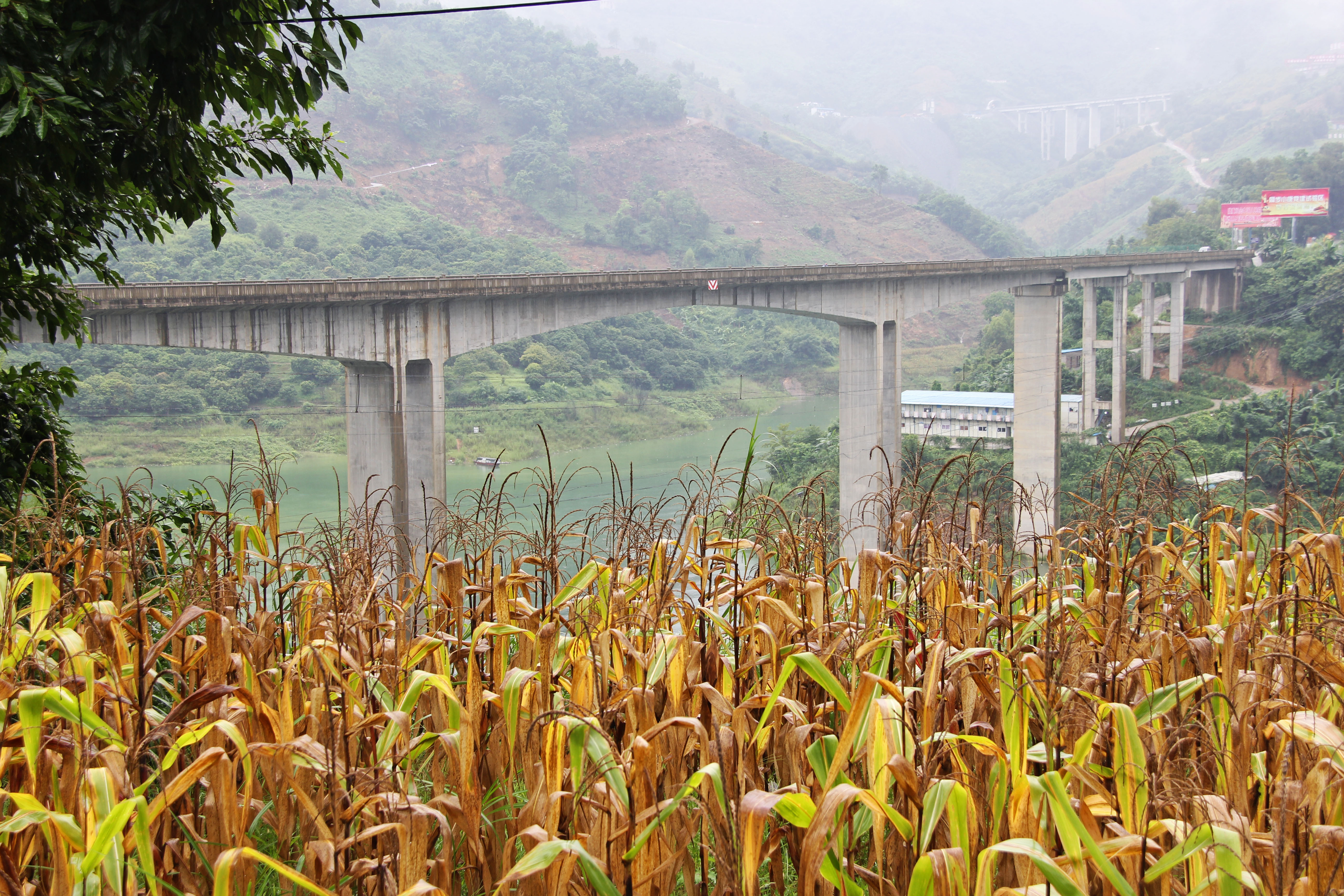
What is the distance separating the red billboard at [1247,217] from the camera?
194 feet

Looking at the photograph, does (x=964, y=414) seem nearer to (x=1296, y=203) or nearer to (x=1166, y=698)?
Answer: (x=1296, y=203)

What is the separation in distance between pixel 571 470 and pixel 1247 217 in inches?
1776

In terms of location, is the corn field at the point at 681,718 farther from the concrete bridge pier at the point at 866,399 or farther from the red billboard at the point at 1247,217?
the red billboard at the point at 1247,217

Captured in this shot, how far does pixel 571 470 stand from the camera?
1457 inches

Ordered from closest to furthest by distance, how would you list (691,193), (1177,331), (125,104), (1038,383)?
(125,104), (1038,383), (1177,331), (691,193)

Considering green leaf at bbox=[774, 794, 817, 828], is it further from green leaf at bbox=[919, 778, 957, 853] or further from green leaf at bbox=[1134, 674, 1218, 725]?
green leaf at bbox=[1134, 674, 1218, 725]

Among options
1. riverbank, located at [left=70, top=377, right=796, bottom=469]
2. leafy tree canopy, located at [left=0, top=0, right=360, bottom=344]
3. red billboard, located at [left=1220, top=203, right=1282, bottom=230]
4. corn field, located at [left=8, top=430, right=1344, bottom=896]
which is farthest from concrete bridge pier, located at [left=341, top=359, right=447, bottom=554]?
red billboard, located at [left=1220, top=203, right=1282, bottom=230]

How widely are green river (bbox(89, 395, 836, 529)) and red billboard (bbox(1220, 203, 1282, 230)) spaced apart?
27011mm

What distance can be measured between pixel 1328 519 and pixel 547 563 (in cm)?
362

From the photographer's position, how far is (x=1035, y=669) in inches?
118

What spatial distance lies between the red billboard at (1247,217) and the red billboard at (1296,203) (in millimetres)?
334

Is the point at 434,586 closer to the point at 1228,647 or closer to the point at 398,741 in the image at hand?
the point at 398,741

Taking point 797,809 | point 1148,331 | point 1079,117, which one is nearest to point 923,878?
point 797,809

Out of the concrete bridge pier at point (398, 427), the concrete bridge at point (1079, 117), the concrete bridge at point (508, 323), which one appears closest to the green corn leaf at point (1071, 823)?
the concrete bridge at point (508, 323)
